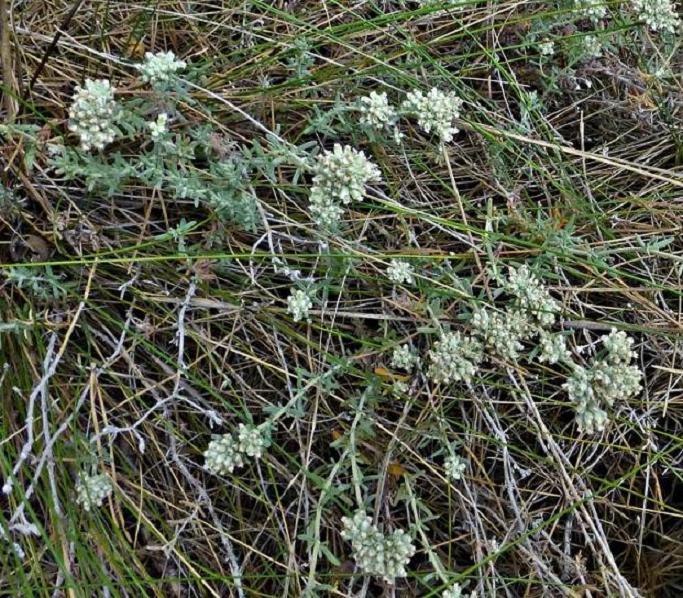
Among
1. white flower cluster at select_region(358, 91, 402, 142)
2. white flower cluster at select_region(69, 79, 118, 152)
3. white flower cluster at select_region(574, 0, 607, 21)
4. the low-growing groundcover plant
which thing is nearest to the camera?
white flower cluster at select_region(69, 79, 118, 152)

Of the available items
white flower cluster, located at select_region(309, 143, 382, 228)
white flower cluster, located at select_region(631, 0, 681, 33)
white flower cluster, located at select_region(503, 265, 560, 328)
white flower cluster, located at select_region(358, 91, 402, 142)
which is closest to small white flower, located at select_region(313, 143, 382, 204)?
white flower cluster, located at select_region(309, 143, 382, 228)

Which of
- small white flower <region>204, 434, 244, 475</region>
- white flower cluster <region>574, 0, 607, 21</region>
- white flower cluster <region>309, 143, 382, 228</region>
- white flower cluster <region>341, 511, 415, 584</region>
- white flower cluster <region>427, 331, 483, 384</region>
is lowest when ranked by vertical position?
white flower cluster <region>341, 511, 415, 584</region>

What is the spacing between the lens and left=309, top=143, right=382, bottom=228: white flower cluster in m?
1.84

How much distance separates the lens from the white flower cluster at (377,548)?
5.96 feet

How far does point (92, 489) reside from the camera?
181cm

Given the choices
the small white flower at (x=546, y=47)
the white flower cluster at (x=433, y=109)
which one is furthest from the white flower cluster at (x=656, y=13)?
the white flower cluster at (x=433, y=109)

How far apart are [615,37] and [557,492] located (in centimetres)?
147

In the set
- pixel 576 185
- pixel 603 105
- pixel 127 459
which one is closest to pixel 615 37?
pixel 603 105

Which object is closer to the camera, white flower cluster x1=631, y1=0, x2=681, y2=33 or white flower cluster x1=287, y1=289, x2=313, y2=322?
white flower cluster x1=287, y1=289, x2=313, y2=322

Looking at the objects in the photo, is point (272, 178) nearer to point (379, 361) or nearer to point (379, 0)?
point (379, 361)

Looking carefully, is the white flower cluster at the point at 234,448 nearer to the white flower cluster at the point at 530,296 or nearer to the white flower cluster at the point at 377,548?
the white flower cluster at the point at 377,548

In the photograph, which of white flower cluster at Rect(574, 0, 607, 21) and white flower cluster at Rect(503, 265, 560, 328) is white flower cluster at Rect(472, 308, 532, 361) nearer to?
white flower cluster at Rect(503, 265, 560, 328)

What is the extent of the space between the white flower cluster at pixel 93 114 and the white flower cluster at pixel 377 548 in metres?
1.12

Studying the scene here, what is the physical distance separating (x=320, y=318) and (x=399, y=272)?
11.0 inches
